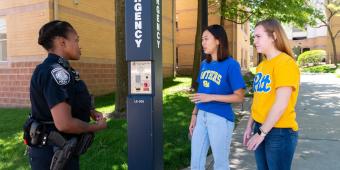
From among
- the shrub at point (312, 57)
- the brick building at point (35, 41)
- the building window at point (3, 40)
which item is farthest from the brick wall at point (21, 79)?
the shrub at point (312, 57)

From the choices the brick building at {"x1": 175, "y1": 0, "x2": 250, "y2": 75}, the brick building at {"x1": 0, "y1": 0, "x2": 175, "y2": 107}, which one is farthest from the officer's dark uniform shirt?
the brick building at {"x1": 175, "y1": 0, "x2": 250, "y2": 75}

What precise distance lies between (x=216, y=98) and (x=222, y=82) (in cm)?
17

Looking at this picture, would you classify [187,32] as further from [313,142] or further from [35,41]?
[313,142]

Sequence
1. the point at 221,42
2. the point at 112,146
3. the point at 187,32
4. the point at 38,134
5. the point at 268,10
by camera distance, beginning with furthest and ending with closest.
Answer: the point at 187,32 → the point at 268,10 → the point at 112,146 → the point at 221,42 → the point at 38,134

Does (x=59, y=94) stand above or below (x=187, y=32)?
below

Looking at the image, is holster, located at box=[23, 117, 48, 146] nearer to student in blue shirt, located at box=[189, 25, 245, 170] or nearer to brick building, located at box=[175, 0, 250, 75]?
student in blue shirt, located at box=[189, 25, 245, 170]

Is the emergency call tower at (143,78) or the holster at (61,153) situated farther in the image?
the emergency call tower at (143,78)

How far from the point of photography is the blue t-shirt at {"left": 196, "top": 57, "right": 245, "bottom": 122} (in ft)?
12.8

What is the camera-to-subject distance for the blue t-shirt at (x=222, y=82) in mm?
3895

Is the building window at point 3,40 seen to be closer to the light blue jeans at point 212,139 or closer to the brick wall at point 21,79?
the brick wall at point 21,79

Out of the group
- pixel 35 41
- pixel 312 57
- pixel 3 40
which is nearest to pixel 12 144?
pixel 35 41

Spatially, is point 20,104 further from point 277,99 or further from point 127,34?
point 277,99

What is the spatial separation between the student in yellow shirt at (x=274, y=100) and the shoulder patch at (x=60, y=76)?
155 cm

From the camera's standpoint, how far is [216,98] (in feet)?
12.7
